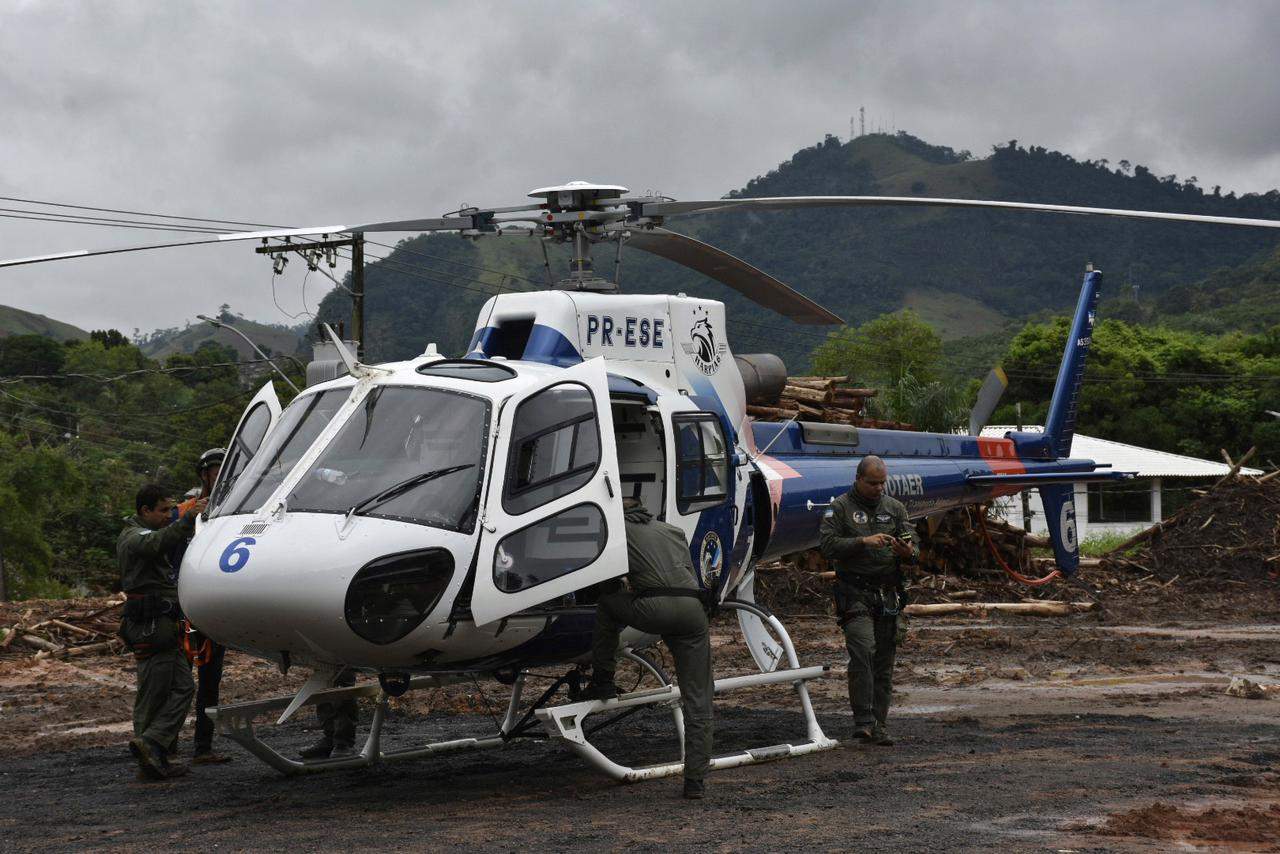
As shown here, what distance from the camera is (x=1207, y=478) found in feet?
137

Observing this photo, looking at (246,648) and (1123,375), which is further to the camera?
(1123,375)

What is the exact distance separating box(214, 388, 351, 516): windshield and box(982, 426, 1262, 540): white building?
3596cm

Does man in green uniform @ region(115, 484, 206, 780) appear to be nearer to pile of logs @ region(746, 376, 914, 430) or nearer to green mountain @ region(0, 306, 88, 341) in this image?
pile of logs @ region(746, 376, 914, 430)

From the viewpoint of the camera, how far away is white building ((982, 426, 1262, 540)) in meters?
41.1

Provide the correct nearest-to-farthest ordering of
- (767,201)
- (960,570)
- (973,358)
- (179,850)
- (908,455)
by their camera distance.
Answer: (179,850) → (767,201) → (908,455) → (960,570) → (973,358)

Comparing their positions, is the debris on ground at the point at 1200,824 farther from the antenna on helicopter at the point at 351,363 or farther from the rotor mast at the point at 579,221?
the rotor mast at the point at 579,221

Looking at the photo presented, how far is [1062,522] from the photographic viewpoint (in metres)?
14.6

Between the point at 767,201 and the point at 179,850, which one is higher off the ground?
the point at 767,201

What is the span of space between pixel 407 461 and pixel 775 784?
2.76 metres

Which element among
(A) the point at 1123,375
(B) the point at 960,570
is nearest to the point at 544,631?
(B) the point at 960,570

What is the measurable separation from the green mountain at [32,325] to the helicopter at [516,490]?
173298mm

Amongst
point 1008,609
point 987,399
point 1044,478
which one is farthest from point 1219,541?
point 1044,478

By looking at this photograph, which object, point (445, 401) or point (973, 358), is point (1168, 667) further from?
point (973, 358)

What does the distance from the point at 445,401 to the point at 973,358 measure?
91860mm
